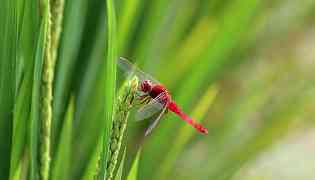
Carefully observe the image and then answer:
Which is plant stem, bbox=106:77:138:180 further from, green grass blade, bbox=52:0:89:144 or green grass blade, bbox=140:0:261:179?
green grass blade, bbox=140:0:261:179

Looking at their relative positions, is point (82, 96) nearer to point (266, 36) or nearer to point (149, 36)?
point (149, 36)

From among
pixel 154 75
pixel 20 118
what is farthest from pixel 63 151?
pixel 154 75

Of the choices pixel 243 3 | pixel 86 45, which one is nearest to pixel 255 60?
pixel 243 3

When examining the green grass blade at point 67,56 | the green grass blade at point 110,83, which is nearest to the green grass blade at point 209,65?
the green grass blade at point 67,56

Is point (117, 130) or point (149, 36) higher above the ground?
point (117, 130)

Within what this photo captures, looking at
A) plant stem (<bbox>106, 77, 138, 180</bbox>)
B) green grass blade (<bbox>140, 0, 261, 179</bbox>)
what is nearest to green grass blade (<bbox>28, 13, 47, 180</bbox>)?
plant stem (<bbox>106, 77, 138, 180</bbox>)

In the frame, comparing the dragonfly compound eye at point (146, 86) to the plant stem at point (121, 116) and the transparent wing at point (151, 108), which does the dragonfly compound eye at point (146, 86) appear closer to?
the transparent wing at point (151, 108)
